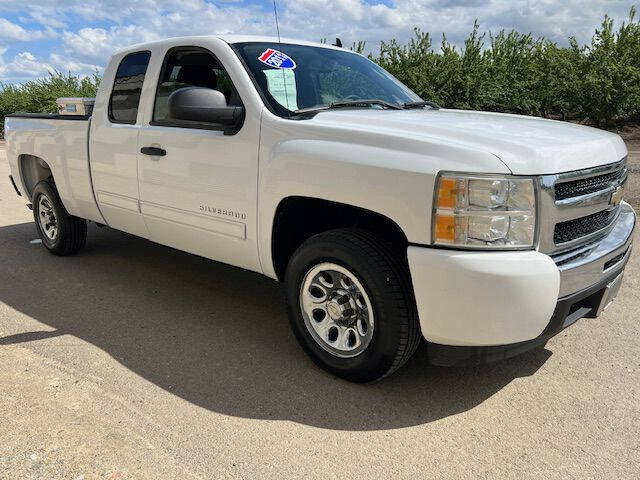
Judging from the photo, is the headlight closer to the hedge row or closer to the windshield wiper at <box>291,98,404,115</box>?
the windshield wiper at <box>291,98,404,115</box>

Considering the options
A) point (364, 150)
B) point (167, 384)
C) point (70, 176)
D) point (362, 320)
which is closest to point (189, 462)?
point (167, 384)

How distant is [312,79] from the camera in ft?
12.8

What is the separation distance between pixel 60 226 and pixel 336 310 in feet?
11.8

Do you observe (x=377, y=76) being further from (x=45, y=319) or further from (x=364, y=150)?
(x=45, y=319)

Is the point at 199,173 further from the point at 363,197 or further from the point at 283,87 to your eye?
the point at 363,197

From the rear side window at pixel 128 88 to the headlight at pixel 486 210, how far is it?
9.01 ft

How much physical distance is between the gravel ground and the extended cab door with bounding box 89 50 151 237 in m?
0.75

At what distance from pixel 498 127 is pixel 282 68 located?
1.46 m

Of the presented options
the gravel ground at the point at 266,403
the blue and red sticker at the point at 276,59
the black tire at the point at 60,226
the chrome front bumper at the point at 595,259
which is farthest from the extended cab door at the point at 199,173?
the chrome front bumper at the point at 595,259

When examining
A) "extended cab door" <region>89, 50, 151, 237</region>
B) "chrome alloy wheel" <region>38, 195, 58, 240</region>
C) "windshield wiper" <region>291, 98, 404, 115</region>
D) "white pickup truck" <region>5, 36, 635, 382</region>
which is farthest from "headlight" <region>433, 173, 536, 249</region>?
"chrome alloy wheel" <region>38, 195, 58, 240</region>

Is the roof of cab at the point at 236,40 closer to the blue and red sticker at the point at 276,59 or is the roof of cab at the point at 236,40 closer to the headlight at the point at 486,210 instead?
the blue and red sticker at the point at 276,59

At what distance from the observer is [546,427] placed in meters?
2.88

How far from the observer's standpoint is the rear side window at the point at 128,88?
447 centimetres

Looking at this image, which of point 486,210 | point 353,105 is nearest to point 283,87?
point 353,105
